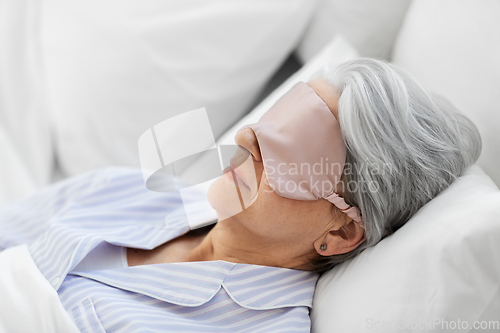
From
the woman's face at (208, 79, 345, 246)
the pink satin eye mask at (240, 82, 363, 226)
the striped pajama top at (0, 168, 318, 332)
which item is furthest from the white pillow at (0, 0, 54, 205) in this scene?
the pink satin eye mask at (240, 82, 363, 226)

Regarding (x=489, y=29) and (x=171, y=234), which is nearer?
(x=489, y=29)

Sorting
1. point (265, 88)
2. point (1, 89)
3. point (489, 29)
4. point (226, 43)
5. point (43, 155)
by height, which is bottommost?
point (43, 155)

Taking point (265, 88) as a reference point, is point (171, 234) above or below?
below

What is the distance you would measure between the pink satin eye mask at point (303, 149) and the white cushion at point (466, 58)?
0.27 m

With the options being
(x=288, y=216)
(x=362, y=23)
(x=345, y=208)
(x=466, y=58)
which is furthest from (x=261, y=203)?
(x=362, y=23)

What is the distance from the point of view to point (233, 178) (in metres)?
0.87

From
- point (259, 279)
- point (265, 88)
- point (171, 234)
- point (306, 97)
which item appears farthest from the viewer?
point (265, 88)

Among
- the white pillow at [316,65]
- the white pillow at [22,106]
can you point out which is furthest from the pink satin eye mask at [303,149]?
the white pillow at [22,106]

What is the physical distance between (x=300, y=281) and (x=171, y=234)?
0.35m

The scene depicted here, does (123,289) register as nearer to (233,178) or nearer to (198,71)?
(233,178)

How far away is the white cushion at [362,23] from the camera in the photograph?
141 centimetres

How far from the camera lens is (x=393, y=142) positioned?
776 millimetres

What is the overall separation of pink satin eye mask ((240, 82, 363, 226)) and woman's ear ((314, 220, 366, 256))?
5.1 inches

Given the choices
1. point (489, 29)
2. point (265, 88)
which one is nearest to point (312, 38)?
point (265, 88)
